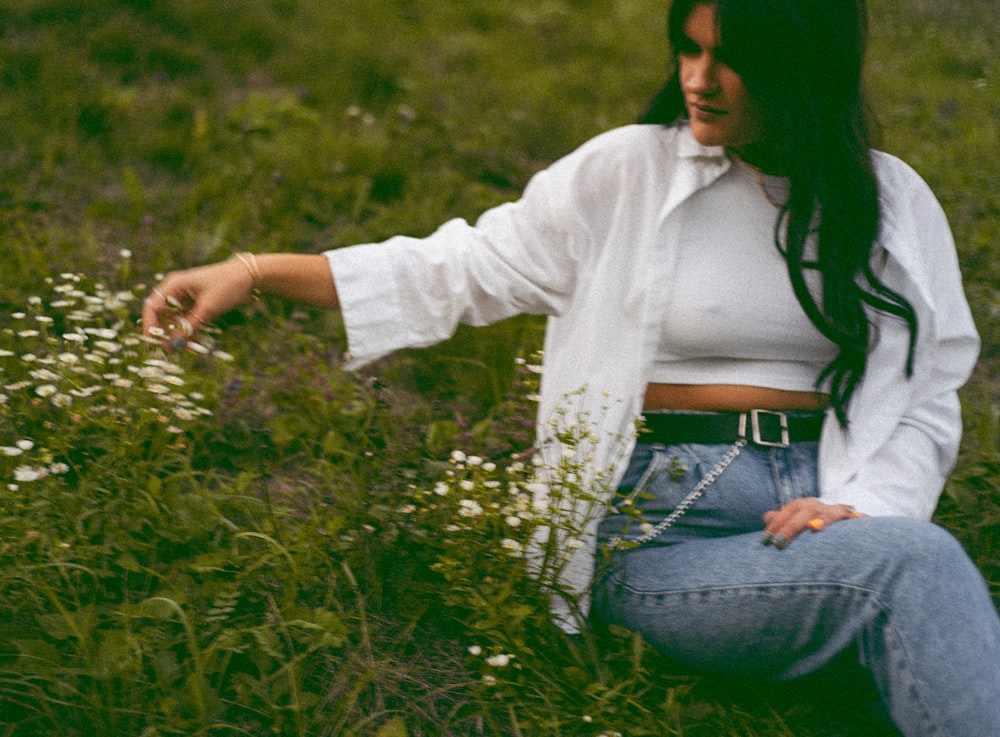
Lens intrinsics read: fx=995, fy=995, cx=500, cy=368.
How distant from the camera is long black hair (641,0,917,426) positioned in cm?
206

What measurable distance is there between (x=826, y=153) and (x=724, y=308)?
1.36 ft

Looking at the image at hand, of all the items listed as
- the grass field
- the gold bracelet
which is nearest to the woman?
the gold bracelet

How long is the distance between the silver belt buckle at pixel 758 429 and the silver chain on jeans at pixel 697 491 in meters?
0.02

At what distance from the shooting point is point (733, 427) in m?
2.26

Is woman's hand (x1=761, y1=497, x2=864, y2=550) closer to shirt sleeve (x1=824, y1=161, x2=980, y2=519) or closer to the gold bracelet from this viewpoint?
shirt sleeve (x1=824, y1=161, x2=980, y2=519)

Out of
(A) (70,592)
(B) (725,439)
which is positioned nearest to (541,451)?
(B) (725,439)

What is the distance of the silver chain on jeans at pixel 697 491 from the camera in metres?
2.22

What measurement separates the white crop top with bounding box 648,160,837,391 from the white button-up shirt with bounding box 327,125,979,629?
0.05 metres

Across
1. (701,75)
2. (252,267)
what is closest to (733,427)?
(701,75)

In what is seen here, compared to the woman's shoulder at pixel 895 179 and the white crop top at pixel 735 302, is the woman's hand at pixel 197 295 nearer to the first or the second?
the white crop top at pixel 735 302

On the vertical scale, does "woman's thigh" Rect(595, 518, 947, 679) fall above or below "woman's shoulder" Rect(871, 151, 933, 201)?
below

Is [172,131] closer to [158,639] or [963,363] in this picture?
[158,639]

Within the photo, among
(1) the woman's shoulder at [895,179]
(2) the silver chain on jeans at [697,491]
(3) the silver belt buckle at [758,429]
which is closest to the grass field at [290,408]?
(2) the silver chain on jeans at [697,491]

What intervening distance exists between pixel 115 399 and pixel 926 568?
173cm
